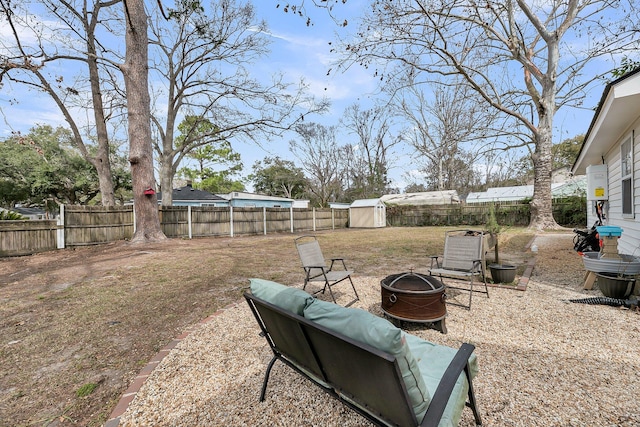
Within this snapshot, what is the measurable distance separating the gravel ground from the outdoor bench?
0.36 m

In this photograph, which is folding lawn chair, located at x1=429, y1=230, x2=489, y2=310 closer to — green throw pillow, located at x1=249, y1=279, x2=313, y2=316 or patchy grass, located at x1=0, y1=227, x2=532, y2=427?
patchy grass, located at x1=0, y1=227, x2=532, y2=427

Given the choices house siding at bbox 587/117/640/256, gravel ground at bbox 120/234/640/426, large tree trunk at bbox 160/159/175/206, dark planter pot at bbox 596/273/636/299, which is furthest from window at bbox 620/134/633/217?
large tree trunk at bbox 160/159/175/206

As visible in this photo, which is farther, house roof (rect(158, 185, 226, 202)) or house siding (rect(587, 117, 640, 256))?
house roof (rect(158, 185, 226, 202))

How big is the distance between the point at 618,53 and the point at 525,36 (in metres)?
3.16

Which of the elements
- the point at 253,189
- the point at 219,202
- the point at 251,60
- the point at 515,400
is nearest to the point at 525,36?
the point at 251,60

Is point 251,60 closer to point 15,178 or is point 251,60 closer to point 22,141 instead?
point 22,141

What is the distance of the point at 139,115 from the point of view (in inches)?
373

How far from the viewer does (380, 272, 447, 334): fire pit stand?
112 inches

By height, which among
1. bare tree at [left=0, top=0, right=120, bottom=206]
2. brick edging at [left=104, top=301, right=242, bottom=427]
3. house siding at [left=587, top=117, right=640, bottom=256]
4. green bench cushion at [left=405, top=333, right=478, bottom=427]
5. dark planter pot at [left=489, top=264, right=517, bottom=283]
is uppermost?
bare tree at [left=0, top=0, right=120, bottom=206]

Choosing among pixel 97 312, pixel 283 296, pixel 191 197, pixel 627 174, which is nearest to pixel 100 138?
pixel 191 197

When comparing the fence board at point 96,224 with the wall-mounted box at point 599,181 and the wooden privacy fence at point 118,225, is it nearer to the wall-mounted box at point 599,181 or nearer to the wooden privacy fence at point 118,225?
the wooden privacy fence at point 118,225

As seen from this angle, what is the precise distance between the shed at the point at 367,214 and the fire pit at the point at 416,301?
19.9m

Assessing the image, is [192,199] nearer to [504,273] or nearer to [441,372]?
[504,273]

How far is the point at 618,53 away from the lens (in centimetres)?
1030
